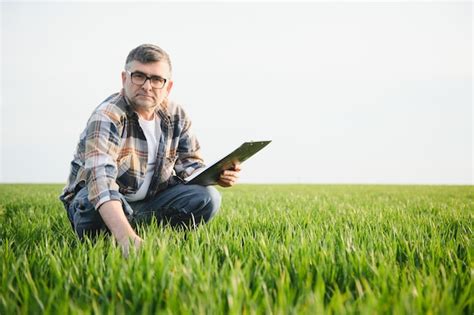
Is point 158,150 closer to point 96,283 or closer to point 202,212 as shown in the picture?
point 202,212

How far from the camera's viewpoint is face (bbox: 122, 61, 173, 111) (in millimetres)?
3303

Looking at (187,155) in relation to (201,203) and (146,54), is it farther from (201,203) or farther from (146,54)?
(146,54)

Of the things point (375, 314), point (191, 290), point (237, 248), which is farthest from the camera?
point (237, 248)

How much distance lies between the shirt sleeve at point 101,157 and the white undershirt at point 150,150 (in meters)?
0.44

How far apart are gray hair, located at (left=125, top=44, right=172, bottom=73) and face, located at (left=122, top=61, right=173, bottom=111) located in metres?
0.03

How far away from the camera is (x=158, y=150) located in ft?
12.3

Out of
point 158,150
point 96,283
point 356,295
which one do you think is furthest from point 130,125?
point 356,295

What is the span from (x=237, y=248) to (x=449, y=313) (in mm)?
1417

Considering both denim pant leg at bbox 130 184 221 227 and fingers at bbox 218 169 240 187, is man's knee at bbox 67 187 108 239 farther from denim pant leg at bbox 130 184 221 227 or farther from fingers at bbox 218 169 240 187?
fingers at bbox 218 169 240 187

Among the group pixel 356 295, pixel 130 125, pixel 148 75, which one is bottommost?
pixel 356 295

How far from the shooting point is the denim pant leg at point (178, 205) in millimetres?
3836

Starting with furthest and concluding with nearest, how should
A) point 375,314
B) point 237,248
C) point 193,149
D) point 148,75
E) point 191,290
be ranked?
point 193,149, point 148,75, point 237,248, point 191,290, point 375,314

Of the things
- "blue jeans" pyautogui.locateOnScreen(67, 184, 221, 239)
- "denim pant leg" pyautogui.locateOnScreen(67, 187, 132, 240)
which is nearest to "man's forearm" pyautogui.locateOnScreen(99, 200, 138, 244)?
"denim pant leg" pyautogui.locateOnScreen(67, 187, 132, 240)

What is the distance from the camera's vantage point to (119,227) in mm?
2756
